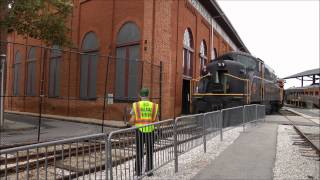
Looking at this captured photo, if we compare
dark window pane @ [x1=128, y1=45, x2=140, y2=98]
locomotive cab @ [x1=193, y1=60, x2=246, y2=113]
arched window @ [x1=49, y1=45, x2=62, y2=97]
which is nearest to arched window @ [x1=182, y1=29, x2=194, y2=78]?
locomotive cab @ [x1=193, y1=60, x2=246, y2=113]

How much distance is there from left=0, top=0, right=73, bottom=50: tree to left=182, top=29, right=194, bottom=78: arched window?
8.08 m

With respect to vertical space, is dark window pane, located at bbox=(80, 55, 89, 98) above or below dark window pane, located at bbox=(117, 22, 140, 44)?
below

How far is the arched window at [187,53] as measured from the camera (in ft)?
70.4

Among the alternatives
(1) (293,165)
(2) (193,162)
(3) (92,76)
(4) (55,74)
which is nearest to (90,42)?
(3) (92,76)

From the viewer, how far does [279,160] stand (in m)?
9.45

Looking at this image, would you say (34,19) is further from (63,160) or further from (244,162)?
(63,160)

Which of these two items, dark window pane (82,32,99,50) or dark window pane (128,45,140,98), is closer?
dark window pane (128,45,140,98)

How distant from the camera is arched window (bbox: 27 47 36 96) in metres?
19.9

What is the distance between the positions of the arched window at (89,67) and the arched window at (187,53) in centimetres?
536

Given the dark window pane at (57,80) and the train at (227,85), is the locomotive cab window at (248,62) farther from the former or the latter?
the dark window pane at (57,80)

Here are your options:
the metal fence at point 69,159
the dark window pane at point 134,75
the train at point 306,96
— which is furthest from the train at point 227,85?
the train at point 306,96

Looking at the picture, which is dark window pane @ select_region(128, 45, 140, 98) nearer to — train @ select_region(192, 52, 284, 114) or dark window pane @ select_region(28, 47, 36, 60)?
train @ select_region(192, 52, 284, 114)

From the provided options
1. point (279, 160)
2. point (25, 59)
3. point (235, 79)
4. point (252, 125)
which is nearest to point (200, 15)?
point (235, 79)

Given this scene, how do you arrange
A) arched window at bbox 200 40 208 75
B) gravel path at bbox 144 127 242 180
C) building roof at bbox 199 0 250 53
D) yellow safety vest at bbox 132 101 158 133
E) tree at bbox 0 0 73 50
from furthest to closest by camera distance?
building roof at bbox 199 0 250 53 → arched window at bbox 200 40 208 75 → tree at bbox 0 0 73 50 → gravel path at bbox 144 127 242 180 → yellow safety vest at bbox 132 101 158 133
